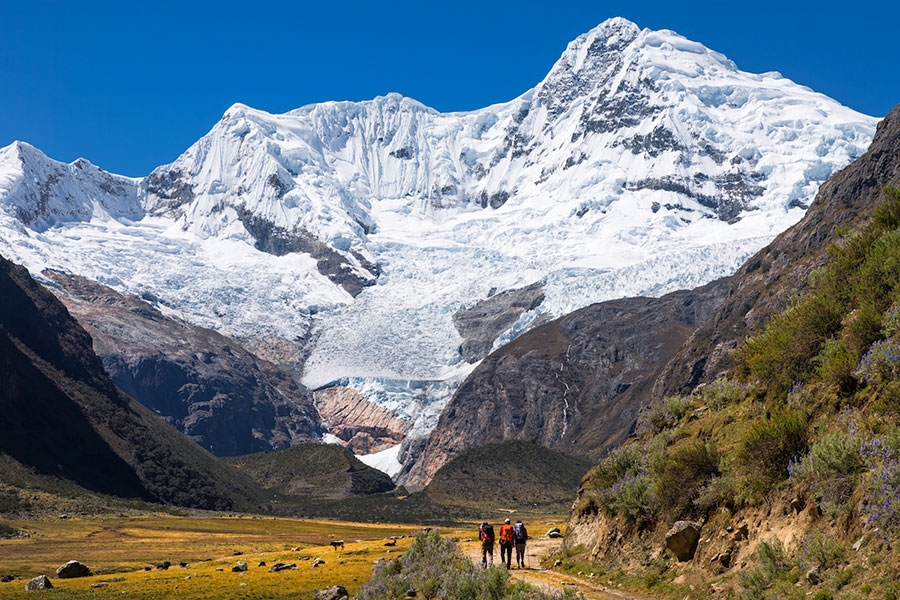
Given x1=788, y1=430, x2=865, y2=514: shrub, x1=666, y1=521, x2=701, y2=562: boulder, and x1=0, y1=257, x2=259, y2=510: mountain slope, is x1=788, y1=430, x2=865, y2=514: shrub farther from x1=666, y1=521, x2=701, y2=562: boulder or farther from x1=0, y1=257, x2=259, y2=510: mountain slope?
x1=0, y1=257, x2=259, y2=510: mountain slope

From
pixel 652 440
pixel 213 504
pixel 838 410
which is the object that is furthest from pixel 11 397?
pixel 838 410

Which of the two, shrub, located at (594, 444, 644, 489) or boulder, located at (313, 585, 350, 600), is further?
boulder, located at (313, 585, 350, 600)

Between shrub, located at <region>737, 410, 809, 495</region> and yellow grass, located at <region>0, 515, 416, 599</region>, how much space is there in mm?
16448

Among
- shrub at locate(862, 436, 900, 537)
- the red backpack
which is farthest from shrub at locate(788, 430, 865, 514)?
the red backpack

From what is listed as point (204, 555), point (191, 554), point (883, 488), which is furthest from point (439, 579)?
point (191, 554)

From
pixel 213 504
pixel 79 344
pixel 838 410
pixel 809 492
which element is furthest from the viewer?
pixel 79 344

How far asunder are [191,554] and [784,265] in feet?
388

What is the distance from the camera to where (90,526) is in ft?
304

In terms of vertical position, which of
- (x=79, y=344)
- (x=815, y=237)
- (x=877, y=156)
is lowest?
(x=79, y=344)

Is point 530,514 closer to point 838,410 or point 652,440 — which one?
point 652,440

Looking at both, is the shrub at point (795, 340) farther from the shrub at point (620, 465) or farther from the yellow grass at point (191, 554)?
the yellow grass at point (191, 554)

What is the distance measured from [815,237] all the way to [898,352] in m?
138

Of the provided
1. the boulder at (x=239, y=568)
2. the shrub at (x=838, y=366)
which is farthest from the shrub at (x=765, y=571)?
the boulder at (x=239, y=568)

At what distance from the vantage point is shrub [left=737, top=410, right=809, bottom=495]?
62.7 feet
